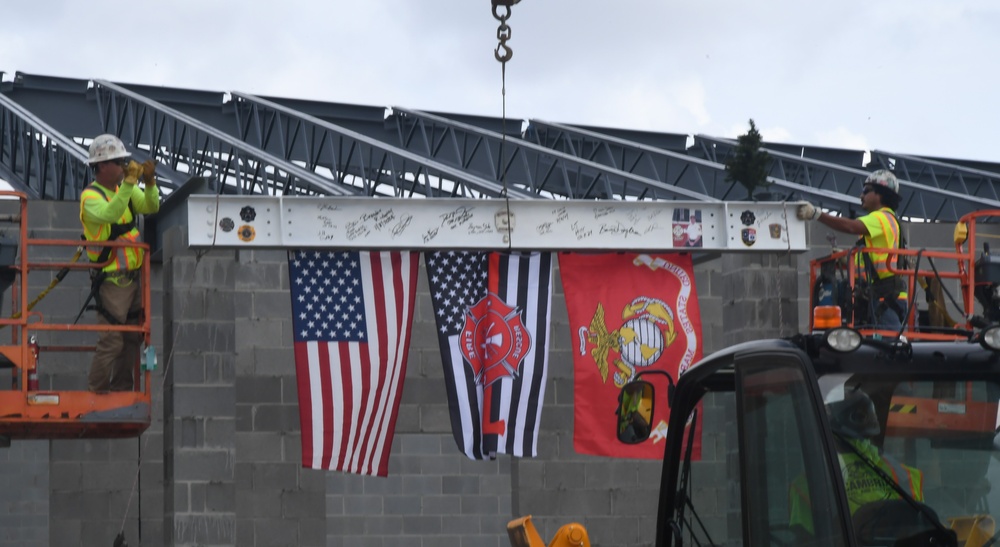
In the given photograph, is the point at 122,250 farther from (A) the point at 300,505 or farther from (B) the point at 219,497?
(A) the point at 300,505

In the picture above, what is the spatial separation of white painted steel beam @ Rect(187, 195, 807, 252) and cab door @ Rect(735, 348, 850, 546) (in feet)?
22.1

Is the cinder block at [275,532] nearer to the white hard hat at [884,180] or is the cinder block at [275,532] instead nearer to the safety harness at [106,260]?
the safety harness at [106,260]

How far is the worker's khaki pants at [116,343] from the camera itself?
1199 cm

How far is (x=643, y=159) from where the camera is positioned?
33281mm

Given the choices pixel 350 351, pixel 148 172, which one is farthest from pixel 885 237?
pixel 148 172

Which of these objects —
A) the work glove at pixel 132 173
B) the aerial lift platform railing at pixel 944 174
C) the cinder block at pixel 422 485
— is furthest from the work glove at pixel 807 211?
the aerial lift platform railing at pixel 944 174

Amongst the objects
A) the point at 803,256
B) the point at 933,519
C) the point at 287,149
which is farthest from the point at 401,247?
the point at 287,149

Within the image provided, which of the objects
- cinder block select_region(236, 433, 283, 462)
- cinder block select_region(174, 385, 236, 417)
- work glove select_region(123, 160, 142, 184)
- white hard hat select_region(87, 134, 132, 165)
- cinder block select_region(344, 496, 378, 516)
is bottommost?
cinder block select_region(344, 496, 378, 516)

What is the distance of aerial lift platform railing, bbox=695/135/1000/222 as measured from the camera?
3200cm

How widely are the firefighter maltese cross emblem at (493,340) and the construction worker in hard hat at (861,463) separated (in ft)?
24.0

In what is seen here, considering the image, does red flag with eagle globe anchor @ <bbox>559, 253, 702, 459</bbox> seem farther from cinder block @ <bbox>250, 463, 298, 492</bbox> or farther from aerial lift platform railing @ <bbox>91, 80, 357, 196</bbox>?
aerial lift platform railing @ <bbox>91, 80, 357, 196</bbox>

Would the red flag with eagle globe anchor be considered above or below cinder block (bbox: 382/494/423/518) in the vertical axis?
above

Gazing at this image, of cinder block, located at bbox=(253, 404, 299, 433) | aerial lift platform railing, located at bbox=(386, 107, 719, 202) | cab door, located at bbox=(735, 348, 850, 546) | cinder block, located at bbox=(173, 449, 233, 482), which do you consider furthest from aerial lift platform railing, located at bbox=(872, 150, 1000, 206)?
cab door, located at bbox=(735, 348, 850, 546)

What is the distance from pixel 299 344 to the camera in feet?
41.2
